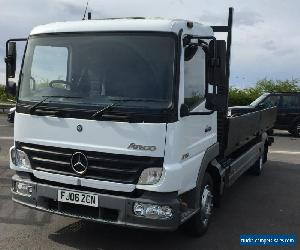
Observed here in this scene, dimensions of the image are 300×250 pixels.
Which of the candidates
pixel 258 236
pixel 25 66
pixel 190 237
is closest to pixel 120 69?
pixel 25 66

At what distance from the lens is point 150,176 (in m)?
4.76

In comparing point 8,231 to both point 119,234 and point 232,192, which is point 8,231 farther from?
point 232,192

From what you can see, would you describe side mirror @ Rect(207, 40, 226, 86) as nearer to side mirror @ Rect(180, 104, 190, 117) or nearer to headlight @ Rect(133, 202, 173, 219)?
side mirror @ Rect(180, 104, 190, 117)

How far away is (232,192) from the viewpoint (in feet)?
26.9

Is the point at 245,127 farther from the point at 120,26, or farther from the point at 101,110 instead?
the point at 101,110

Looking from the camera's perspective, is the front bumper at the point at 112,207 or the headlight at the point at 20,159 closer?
A: the front bumper at the point at 112,207

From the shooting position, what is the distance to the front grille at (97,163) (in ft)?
15.7

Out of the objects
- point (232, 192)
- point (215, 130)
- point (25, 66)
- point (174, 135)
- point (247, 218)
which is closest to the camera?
point (174, 135)

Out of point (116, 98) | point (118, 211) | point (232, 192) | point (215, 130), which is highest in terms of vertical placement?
point (116, 98)

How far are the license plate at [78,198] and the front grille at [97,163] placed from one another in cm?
20

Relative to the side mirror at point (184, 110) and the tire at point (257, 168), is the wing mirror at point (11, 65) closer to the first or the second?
the side mirror at point (184, 110)

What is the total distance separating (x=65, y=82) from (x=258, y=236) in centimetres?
303

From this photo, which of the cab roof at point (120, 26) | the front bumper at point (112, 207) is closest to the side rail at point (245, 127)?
the cab roof at point (120, 26)

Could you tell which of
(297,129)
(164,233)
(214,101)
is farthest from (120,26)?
(297,129)
